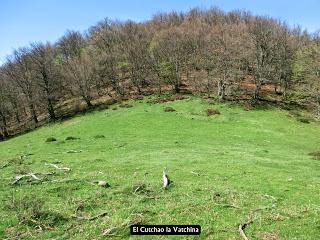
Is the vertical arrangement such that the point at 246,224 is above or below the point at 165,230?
below

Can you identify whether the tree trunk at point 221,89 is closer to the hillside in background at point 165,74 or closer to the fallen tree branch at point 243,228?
the hillside in background at point 165,74

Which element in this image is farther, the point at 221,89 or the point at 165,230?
the point at 221,89

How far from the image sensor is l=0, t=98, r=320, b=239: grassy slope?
52.9 feet

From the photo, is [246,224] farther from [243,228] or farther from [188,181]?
[188,181]

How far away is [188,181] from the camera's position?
927 inches

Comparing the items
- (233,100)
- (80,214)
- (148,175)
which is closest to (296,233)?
(80,214)

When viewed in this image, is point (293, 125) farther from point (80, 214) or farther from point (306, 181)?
point (80, 214)

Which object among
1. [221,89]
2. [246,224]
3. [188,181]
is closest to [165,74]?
[221,89]

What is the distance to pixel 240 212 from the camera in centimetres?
1734

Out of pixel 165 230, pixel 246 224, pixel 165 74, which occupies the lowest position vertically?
pixel 246 224

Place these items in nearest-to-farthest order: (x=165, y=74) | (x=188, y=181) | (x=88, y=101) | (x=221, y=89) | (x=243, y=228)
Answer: (x=243, y=228)
(x=188, y=181)
(x=221, y=89)
(x=88, y=101)
(x=165, y=74)

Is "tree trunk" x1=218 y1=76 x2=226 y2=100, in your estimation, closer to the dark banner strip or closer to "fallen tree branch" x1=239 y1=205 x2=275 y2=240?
"fallen tree branch" x1=239 y1=205 x2=275 y2=240

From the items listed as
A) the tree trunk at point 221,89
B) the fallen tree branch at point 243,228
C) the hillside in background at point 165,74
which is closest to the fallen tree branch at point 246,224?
the fallen tree branch at point 243,228

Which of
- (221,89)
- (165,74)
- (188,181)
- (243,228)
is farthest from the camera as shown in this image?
(165,74)
